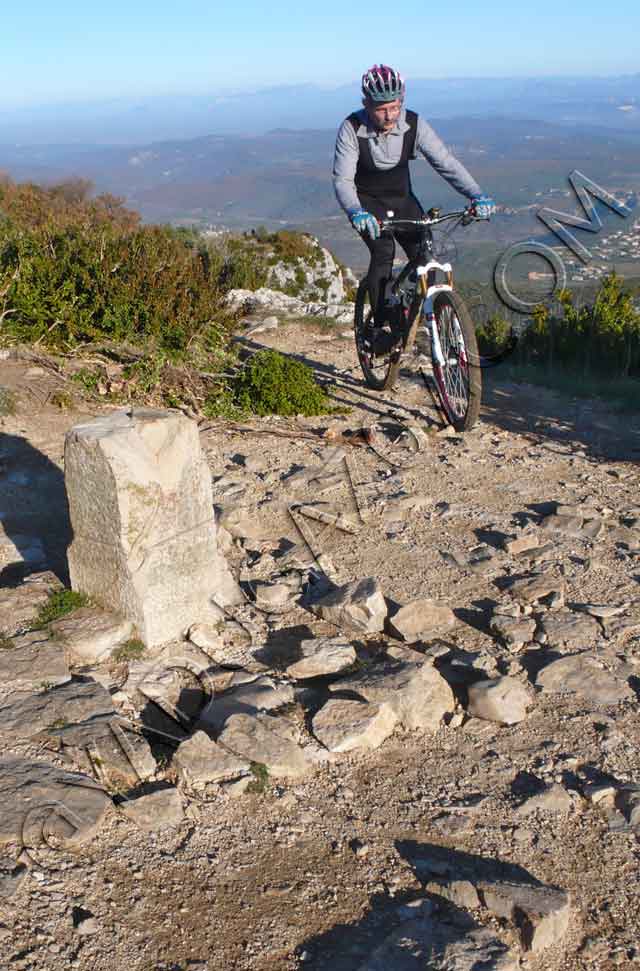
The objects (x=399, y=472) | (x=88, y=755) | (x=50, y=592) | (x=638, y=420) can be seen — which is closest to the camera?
(x=88, y=755)

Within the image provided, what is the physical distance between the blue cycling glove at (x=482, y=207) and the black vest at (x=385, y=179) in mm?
620

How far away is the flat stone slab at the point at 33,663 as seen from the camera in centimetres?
360

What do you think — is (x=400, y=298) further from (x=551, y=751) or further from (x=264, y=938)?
(x=264, y=938)

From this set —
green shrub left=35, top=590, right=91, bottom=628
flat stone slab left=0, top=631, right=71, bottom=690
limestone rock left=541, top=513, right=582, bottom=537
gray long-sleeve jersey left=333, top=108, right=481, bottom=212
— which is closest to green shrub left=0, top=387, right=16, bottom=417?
gray long-sleeve jersey left=333, top=108, right=481, bottom=212

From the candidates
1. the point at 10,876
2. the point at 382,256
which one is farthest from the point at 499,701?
the point at 382,256

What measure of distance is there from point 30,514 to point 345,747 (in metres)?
2.89

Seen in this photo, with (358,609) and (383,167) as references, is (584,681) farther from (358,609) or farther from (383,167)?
(383,167)

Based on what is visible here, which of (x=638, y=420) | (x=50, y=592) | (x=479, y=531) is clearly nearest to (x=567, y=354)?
(x=638, y=420)

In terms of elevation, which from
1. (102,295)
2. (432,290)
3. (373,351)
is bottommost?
(373,351)

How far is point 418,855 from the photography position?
2852mm

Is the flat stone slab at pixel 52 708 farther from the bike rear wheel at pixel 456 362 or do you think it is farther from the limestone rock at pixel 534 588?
the bike rear wheel at pixel 456 362

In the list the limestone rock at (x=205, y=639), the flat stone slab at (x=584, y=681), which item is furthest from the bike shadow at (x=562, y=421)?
the limestone rock at (x=205, y=639)

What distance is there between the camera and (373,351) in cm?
724

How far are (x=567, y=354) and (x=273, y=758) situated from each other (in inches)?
287
